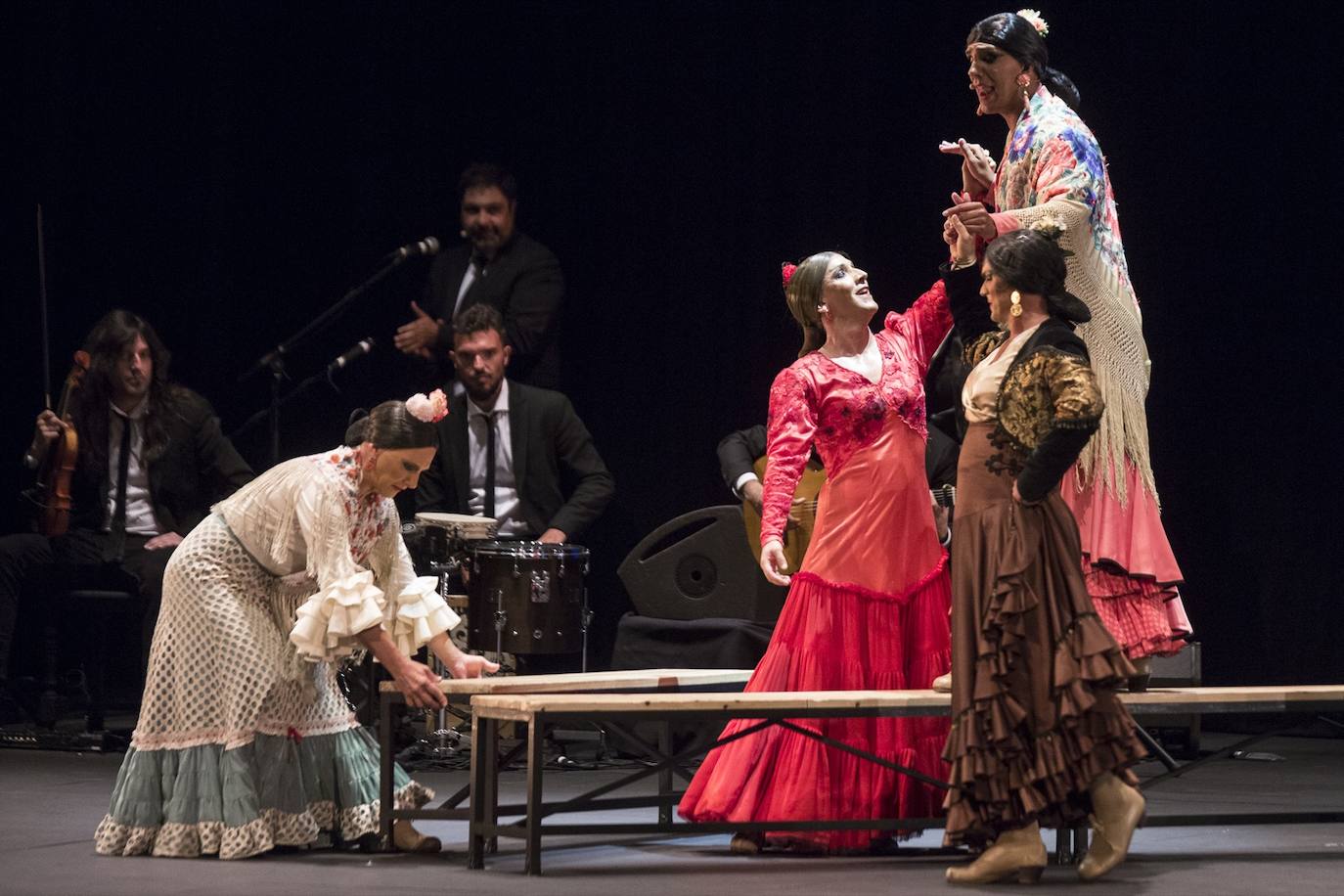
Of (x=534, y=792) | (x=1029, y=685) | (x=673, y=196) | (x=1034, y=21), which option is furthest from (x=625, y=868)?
(x=673, y=196)

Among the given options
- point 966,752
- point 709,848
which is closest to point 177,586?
point 709,848

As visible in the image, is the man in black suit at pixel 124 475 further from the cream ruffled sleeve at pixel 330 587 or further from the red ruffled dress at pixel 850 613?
the red ruffled dress at pixel 850 613

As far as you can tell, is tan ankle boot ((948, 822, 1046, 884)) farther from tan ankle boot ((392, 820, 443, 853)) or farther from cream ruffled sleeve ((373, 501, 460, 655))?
cream ruffled sleeve ((373, 501, 460, 655))

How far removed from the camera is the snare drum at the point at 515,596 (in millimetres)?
6277

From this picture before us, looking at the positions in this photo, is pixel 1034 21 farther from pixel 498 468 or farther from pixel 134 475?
pixel 134 475

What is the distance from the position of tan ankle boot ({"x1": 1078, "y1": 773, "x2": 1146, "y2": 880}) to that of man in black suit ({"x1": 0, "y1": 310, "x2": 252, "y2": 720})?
12.8ft

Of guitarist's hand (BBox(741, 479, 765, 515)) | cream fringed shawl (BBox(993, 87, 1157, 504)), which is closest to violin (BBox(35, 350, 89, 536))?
guitarist's hand (BBox(741, 479, 765, 515))

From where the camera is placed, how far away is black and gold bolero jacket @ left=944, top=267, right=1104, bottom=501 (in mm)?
3709

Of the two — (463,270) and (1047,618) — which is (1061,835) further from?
(463,270)

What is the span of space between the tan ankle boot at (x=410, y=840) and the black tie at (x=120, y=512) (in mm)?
2764

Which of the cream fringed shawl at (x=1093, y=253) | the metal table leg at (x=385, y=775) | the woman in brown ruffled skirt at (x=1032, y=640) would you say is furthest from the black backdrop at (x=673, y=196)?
the metal table leg at (x=385, y=775)

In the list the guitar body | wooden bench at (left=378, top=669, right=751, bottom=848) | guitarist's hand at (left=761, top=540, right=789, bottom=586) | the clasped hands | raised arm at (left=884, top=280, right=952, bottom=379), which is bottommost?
wooden bench at (left=378, top=669, right=751, bottom=848)

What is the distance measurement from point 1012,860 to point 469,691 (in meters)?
1.31

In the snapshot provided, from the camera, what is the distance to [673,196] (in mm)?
7430
